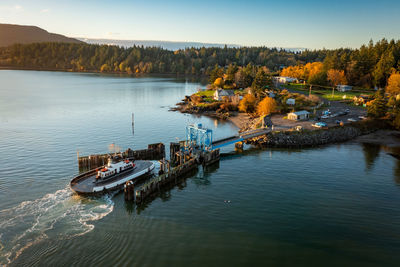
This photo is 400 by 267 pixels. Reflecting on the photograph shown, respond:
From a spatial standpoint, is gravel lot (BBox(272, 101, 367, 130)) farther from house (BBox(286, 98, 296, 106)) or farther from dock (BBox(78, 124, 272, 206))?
dock (BBox(78, 124, 272, 206))

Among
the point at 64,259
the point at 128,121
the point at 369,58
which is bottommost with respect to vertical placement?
the point at 64,259

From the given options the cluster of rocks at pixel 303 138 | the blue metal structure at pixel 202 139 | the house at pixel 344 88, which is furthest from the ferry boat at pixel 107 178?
the house at pixel 344 88

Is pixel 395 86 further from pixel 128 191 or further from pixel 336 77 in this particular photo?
pixel 128 191

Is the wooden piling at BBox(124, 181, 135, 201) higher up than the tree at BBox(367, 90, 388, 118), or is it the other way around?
the tree at BBox(367, 90, 388, 118)

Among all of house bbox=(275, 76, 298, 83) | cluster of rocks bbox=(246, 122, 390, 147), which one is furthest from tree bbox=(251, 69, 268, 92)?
house bbox=(275, 76, 298, 83)

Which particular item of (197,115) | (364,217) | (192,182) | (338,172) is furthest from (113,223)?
(197,115)

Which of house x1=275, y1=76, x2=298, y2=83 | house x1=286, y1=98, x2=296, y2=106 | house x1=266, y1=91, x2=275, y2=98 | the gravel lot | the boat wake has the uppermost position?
house x1=275, y1=76, x2=298, y2=83

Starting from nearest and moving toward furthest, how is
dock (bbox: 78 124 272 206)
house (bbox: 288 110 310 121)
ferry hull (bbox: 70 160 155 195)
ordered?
ferry hull (bbox: 70 160 155 195), dock (bbox: 78 124 272 206), house (bbox: 288 110 310 121)

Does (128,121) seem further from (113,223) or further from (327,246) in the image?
(327,246)
